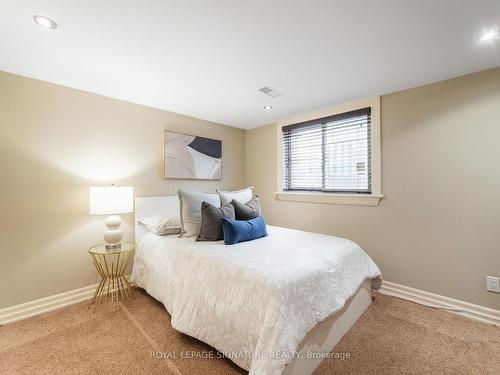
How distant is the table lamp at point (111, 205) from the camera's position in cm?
224

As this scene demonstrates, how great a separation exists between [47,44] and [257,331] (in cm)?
243

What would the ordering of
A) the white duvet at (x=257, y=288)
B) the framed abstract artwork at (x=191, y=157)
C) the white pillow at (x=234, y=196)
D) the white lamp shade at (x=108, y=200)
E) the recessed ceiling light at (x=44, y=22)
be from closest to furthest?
the white duvet at (x=257, y=288) < the recessed ceiling light at (x=44, y=22) < the white lamp shade at (x=108, y=200) < the white pillow at (x=234, y=196) < the framed abstract artwork at (x=191, y=157)

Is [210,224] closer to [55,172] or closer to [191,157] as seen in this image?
[191,157]

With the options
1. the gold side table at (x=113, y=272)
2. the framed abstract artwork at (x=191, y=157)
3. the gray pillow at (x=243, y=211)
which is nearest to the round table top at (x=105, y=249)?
the gold side table at (x=113, y=272)

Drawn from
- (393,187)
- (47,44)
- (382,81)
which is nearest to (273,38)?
(382,81)

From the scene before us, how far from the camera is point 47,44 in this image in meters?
1.69

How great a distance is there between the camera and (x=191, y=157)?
3371mm

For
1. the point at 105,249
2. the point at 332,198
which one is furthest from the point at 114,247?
the point at 332,198

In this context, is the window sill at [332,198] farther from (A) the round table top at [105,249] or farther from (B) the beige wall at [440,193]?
(A) the round table top at [105,249]

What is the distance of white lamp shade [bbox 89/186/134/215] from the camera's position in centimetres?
223

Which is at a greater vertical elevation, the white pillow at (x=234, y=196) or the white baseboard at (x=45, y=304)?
the white pillow at (x=234, y=196)

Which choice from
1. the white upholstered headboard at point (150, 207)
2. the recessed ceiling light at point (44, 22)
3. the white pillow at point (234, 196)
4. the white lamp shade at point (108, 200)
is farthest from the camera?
the white upholstered headboard at point (150, 207)

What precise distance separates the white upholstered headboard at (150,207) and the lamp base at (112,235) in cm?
35

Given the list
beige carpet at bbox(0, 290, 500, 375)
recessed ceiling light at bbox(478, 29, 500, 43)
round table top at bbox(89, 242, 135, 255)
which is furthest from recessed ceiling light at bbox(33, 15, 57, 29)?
recessed ceiling light at bbox(478, 29, 500, 43)
